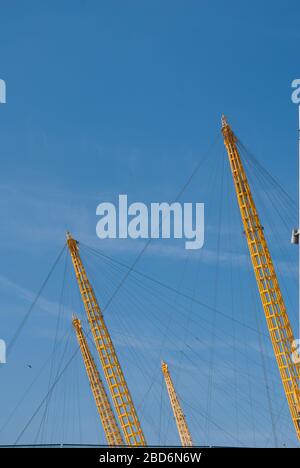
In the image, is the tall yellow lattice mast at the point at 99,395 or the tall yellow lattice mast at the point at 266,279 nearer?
the tall yellow lattice mast at the point at 266,279

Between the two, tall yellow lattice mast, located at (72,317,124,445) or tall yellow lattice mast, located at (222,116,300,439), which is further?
tall yellow lattice mast, located at (72,317,124,445)

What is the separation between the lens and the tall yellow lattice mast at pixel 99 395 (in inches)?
6777

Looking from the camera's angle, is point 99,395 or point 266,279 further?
point 99,395

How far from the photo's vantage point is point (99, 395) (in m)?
179

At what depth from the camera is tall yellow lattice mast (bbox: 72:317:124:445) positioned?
565 ft
